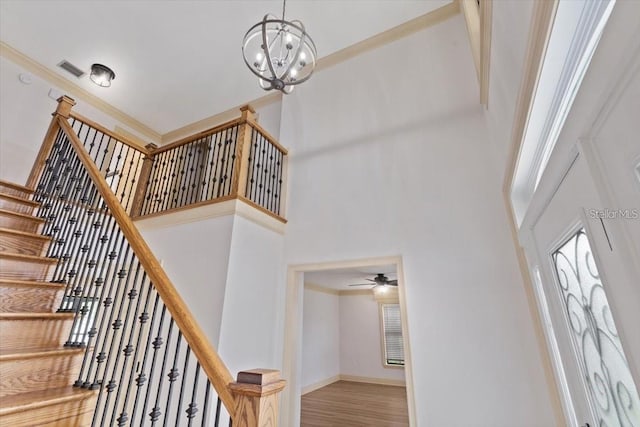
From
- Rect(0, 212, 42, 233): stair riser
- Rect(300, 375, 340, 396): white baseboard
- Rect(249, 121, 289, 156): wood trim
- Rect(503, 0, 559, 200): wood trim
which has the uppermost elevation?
Result: Rect(249, 121, 289, 156): wood trim

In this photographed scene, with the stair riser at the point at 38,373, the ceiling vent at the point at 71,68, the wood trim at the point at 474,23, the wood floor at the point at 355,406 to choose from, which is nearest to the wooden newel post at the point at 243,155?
the stair riser at the point at 38,373

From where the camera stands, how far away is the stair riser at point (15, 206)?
277 cm

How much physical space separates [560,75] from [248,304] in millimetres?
2985

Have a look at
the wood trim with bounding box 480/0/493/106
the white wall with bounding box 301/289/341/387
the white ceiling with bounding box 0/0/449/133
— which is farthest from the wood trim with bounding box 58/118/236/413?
the white wall with bounding box 301/289/341/387

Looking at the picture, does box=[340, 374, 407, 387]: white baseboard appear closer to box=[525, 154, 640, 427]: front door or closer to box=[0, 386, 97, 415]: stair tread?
box=[525, 154, 640, 427]: front door

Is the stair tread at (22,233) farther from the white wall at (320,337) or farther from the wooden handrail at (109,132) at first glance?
the white wall at (320,337)

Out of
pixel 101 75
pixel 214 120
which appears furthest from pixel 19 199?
pixel 214 120

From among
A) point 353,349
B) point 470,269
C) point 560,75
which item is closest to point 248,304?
point 470,269

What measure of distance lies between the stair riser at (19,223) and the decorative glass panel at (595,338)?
4.06 meters

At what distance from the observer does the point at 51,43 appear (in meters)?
4.21

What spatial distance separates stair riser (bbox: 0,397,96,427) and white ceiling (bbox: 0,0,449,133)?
440 cm

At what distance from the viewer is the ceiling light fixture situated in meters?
4.55

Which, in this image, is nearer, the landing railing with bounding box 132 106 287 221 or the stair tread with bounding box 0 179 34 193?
the stair tread with bounding box 0 179 34 193

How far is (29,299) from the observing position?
2.04 metres
